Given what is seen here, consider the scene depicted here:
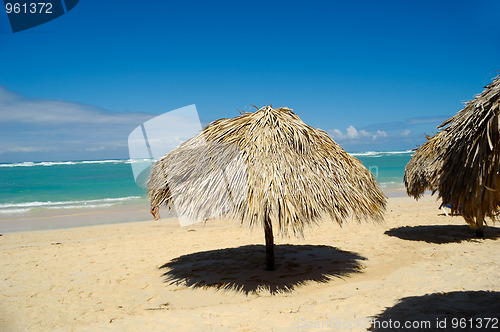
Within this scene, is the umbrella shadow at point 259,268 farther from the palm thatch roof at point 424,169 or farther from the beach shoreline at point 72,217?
the beach shoreline at point 72,217

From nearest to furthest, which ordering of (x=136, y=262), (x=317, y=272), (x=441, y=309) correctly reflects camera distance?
(x=441, y=309) → (x=317, y=272) → (x=136, y=262)

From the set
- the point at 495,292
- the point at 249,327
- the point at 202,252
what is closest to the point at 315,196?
the point at 249,327

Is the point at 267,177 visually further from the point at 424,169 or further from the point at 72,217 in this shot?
the point at 72,217

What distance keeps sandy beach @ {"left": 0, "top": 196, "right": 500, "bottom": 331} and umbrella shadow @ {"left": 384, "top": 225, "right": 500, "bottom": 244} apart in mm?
23

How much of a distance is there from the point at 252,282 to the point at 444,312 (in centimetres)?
253

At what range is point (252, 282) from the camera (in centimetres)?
481

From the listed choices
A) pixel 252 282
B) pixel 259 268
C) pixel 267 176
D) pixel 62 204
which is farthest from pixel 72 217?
pixel 267 176

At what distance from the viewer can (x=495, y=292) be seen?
3.83 m

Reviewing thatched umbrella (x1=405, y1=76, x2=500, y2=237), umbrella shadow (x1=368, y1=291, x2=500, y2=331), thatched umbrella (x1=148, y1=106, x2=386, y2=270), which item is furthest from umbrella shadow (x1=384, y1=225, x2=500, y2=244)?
thatched umbrella (x1=405, y1=76, x2=500, y2=237)

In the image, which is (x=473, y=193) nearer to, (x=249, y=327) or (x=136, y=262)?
(x=249, y=327)

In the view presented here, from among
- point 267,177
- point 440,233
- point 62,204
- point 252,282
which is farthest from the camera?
point 62,204

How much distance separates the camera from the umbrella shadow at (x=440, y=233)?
6.86 m

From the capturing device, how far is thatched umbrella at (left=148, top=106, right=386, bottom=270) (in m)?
3.99

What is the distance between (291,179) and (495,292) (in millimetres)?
2835
